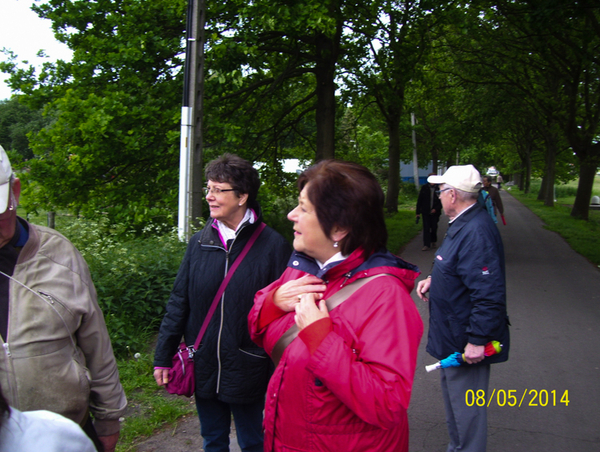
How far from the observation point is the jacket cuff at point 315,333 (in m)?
1.71

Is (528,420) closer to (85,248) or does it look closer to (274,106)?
(85,248)

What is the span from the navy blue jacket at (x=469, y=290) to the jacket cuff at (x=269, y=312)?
56.4 inches

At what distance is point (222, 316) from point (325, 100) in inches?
403

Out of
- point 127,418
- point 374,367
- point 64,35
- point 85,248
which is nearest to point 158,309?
point 85,248

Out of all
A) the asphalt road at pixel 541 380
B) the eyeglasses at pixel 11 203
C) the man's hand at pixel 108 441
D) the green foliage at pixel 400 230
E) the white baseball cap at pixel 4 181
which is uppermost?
the white baseball cap at pixel 4 181

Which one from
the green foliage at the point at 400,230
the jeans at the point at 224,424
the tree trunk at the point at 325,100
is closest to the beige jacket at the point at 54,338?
the jeans at the point at 224,424

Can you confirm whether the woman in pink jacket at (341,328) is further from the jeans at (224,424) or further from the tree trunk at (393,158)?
the tree trunk at (393,158)

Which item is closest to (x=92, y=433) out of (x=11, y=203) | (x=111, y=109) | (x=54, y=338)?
(x=54, y=338)

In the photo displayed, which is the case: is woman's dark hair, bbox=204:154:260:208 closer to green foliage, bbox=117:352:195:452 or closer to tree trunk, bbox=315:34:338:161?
green foliage, bbox=117:352:195:452

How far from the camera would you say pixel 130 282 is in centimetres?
590

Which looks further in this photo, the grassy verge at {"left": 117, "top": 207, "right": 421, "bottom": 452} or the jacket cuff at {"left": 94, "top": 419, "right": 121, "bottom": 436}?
the grassy verge at {"left": 117, "top": 207, "right": 421, "bottom": 452}

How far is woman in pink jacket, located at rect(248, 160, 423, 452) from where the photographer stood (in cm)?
168
